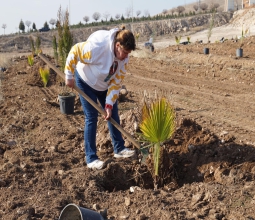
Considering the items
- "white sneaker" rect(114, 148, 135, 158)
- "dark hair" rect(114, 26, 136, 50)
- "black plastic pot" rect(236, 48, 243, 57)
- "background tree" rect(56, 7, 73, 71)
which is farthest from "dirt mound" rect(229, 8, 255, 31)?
"dark hair" rect(114, 26, 136, 50)

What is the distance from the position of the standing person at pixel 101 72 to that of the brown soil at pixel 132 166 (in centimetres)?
28

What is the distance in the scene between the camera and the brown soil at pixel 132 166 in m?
3.22

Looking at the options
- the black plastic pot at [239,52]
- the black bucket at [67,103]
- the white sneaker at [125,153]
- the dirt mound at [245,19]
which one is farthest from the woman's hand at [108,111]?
the dirt mound at [245,19]

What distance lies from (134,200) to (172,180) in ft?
3.18

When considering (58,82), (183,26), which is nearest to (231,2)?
(183,26)

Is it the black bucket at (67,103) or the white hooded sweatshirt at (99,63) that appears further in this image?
the black bucket at (67,103)

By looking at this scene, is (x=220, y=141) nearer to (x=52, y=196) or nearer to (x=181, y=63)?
(x=52, y=196)

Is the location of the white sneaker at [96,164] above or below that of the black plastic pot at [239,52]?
below

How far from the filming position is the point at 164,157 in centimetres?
426

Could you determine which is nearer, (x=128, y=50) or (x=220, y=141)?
(x=128, y=50)

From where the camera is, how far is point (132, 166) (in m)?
4.30

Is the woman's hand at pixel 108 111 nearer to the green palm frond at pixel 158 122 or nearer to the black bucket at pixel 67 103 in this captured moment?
the green palm frond at pixel 158 122

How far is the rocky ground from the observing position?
322cm

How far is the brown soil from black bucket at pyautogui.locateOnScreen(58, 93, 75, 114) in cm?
15
